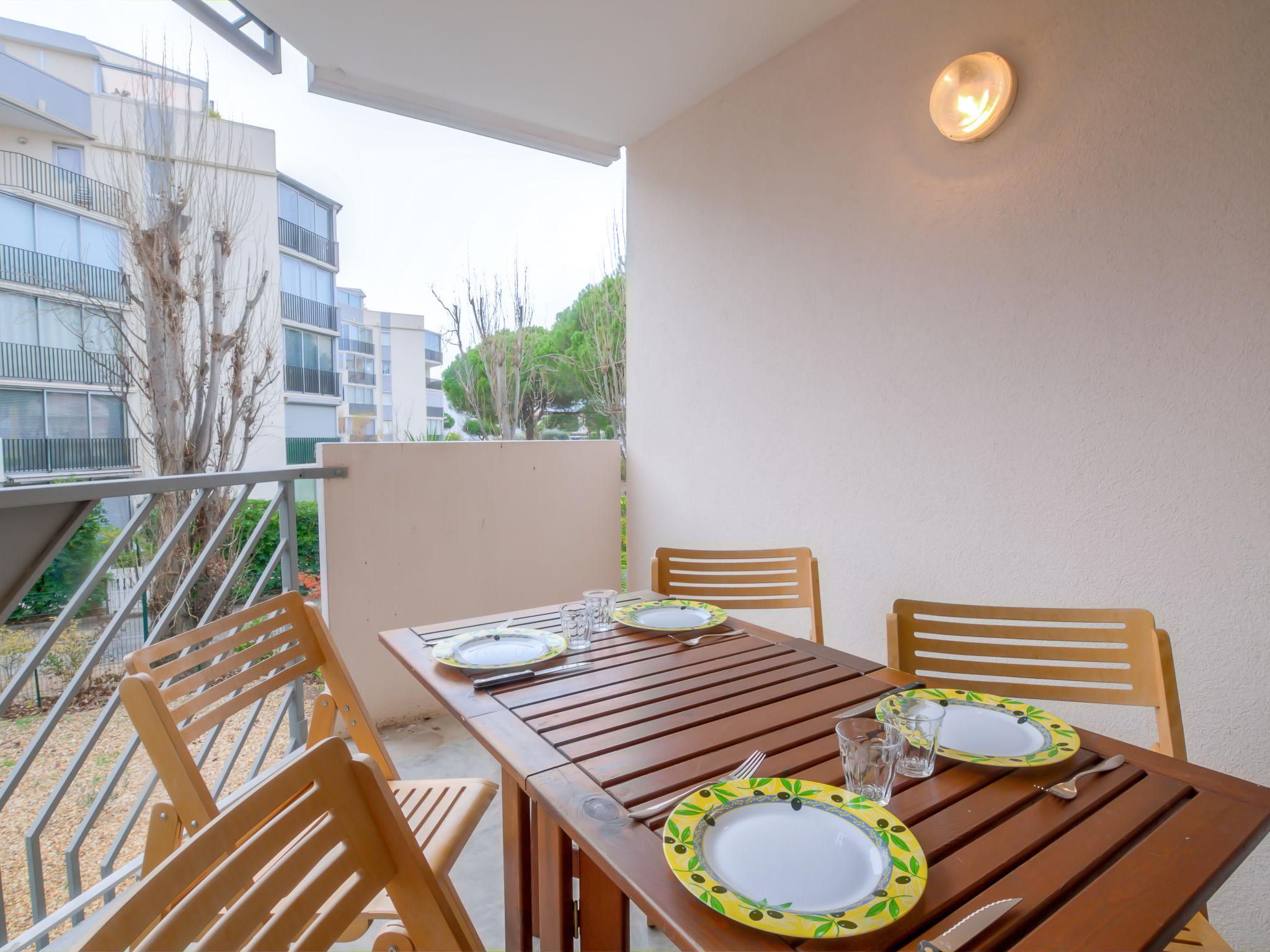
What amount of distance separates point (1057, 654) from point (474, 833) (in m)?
1.62

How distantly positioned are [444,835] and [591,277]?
334 cm

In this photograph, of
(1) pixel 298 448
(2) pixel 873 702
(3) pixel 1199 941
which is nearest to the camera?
(3) pixel 1199 941

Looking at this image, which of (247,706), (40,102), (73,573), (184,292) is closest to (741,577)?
(247,706)

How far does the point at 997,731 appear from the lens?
3.06 ft

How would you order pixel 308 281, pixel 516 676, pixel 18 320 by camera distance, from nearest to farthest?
pixel 516 676 < pixel 18 320 < pixel 308 281

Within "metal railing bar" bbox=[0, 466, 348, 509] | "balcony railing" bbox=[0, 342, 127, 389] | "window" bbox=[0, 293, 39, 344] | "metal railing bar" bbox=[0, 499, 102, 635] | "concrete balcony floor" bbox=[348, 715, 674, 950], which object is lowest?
"concrete balcony floor" bbox=[348, 715, 674, 950]

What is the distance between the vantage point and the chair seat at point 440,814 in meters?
1.11

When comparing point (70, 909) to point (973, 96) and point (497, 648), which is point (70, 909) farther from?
point (973, 96)

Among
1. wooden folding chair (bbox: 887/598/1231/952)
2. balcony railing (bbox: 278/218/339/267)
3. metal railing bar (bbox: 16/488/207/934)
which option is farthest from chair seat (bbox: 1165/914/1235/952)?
balcony railing (bbox: 278/218/339/267)

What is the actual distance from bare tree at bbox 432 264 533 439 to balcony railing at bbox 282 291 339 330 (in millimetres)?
1660

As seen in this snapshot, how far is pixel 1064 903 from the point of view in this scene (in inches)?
23.5

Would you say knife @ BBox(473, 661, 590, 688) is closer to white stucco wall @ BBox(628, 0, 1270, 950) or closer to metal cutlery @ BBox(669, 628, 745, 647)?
metal cutlery @ BBox(669, 628, 745, 647)

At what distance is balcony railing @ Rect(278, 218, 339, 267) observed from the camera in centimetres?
515

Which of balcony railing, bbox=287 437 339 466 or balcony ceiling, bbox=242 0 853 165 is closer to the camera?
balcony ceiling, bbox=242 0 853 165
